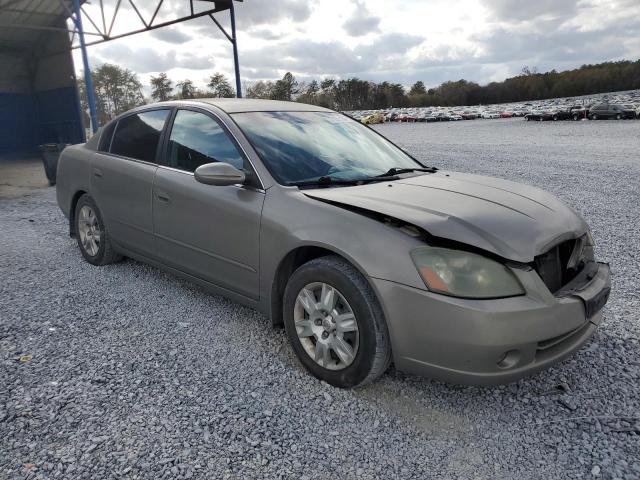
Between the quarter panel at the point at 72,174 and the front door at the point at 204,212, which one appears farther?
the quarter panel at the point at 72,174

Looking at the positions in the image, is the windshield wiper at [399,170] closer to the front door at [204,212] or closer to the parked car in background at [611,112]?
the front door at [204,212]

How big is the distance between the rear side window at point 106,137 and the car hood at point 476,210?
2.62 meters

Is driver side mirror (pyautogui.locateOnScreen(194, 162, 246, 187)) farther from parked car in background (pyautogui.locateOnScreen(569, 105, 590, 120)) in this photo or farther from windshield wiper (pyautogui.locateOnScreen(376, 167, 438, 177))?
parked car in background (pyautogui.locateOnScreen(569, 105, 590, 120))

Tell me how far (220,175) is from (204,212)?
465mm

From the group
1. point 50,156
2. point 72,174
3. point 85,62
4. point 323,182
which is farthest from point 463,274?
point 85,62

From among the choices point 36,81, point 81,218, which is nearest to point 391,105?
point 36,81

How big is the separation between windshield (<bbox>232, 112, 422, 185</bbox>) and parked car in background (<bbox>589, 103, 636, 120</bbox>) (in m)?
38.8

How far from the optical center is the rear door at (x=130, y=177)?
3992mm

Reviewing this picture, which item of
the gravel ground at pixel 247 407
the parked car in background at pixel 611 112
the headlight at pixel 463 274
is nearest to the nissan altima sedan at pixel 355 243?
the headlight at pixel 463 274

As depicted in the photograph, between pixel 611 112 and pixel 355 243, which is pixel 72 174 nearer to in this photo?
pixel 355 243

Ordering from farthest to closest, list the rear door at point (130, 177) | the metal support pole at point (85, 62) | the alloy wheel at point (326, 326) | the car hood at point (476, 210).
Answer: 1. the metal support pole at point (85, 62)
2. the rear door at point (130, 177)
3. the alloy wheel at point (326, 326)
4. the car hood at point (476, 210)

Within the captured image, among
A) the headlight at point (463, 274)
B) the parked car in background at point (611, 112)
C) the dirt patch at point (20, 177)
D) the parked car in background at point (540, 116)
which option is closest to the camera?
the headlight at point (463, 274)

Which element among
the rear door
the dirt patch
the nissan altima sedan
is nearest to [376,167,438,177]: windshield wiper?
the nissan altima sedan

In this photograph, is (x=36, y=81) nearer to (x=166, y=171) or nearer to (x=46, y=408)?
(x=166, y=171)
